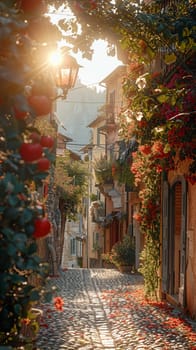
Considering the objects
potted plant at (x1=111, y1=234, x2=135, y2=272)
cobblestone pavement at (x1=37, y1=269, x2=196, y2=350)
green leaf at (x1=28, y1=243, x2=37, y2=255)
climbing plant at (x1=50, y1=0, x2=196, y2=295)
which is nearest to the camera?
green leaf at (x1=28, y1=243, x2=37, y2=255)

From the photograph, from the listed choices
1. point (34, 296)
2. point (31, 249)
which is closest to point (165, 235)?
point (34, 296)

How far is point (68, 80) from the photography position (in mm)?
9398

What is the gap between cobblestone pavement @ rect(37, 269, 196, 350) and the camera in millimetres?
8203

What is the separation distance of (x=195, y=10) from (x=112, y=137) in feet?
89.5

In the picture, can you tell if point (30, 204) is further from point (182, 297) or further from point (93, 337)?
point (182, 297)

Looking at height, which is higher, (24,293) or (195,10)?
(195,10)

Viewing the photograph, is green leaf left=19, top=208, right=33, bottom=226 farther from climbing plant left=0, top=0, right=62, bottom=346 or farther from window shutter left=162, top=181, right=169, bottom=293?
window shutter left=162, top=181, right=169, bottom=293

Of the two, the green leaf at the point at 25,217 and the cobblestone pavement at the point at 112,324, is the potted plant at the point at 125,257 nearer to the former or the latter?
the cobblestone pavement at the point at 112,324

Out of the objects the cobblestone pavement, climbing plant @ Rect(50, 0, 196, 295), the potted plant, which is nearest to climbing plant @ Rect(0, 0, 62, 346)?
climbing plant @ Rect(50, 0, 196, 295)

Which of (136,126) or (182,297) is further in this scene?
(136,126)

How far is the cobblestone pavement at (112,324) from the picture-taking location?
8203 mm

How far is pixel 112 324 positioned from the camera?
383 inches

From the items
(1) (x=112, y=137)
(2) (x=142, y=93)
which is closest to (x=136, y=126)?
(2) (x=142, y=93)

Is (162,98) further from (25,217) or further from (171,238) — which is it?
(171,238)
